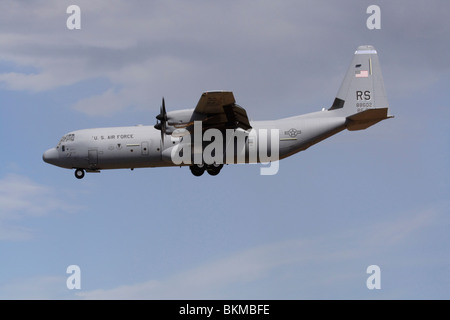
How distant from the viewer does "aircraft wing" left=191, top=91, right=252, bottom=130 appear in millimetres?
36188

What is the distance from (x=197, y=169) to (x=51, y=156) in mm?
8199

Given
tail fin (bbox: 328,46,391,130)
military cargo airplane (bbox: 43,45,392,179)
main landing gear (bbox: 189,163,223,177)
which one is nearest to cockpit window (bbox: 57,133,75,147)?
military cargo airplane (bbox: 43,45,392,179)

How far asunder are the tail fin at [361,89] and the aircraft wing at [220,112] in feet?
17.9

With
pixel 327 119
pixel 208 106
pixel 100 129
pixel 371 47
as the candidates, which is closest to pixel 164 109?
pixel 208 106

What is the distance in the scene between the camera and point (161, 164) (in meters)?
40.9

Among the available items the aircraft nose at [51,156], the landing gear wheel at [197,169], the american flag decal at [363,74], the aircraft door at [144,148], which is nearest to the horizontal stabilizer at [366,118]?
the american flag decal at [363,74]

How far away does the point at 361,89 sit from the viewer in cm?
4109

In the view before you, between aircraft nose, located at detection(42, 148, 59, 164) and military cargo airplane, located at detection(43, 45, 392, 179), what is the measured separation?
2.2 inches

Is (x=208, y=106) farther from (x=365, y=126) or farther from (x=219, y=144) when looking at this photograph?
(x=365, y=126)

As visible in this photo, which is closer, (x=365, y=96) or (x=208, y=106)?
(x=208, y=106)

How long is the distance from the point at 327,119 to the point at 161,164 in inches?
357

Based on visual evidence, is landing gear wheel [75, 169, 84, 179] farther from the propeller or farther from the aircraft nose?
the propeller

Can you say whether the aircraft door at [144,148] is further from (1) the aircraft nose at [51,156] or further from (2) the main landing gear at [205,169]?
(1) the aircraft nose at [51,156]

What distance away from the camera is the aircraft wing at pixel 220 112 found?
36.2 m
